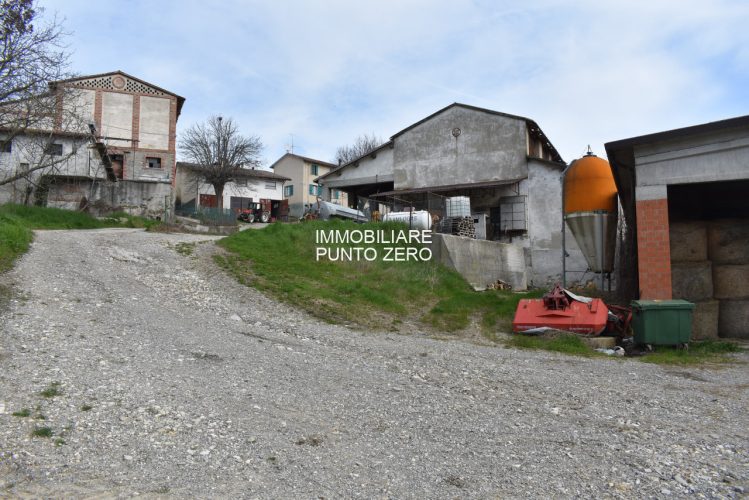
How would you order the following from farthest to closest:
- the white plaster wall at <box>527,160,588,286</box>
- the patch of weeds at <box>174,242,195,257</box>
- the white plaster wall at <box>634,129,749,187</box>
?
the white plaster wall at <box>527,160,588,286</box>, the patch of weeds at <box>174,242,195,257</box>, the white plaster wall at <box>634,129,749,187</box>

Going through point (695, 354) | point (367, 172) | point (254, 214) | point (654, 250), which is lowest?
point (695, 354)

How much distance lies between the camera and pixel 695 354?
9.98m

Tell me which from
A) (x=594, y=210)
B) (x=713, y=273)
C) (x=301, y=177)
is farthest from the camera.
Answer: (x=301, y=177)

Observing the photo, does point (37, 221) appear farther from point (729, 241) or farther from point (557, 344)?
point (729, 241)

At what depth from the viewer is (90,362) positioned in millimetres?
6297

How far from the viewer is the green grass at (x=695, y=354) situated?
31.1 feet

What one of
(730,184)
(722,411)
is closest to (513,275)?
(730,184)

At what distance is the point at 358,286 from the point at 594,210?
7.06 m

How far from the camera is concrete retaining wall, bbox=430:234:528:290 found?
60.3 ft

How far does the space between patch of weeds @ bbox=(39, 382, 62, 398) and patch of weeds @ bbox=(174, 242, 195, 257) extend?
10085mm

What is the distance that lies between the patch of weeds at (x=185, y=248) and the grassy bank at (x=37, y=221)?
386cm

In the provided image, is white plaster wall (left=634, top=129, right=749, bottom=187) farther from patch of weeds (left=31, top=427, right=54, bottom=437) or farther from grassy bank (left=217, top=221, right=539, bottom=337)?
patch of weeds (left=31, top=427, right=54, bottom=437)

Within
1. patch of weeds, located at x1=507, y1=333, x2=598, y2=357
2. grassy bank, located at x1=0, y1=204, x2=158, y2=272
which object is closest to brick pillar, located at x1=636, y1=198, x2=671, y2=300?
patch of weeds, located at x1=507, y1=333, x2=598, y2=357

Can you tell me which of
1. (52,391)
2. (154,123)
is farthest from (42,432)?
(154,123)
